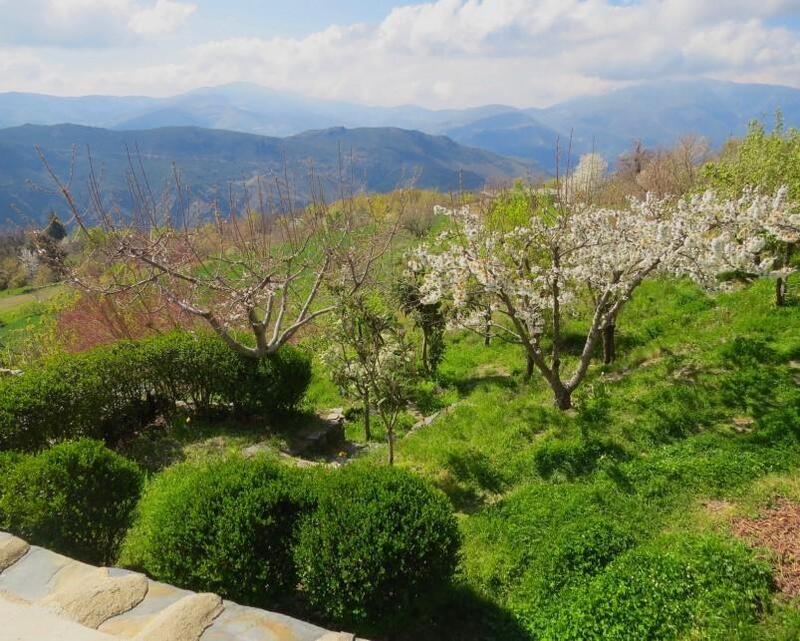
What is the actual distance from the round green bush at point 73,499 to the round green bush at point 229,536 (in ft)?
2.31

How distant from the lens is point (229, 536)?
4965 mm

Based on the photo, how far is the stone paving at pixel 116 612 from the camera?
3855 mm

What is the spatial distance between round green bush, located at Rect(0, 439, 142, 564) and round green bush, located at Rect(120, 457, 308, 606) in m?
0.70

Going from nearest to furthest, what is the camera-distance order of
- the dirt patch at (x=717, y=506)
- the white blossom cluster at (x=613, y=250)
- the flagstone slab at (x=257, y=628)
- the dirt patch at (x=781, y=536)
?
the flagstone slab at (x=257, y=628)
the dirt patch at (x=781, y=536)
the dirt patch at (x=717, y=506)
the white blossom cluster at (x=613, y=250)

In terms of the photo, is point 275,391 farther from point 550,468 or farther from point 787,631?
point 787,631

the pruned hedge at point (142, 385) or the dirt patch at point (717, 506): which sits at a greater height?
the pruned hedge at point (142, 385)

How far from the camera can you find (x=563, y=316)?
13.7m

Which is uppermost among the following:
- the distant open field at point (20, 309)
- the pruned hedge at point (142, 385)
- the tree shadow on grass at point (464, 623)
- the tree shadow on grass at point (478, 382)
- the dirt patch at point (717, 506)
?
the pruned hedge at point (142, 385)

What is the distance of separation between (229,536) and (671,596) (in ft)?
14.0

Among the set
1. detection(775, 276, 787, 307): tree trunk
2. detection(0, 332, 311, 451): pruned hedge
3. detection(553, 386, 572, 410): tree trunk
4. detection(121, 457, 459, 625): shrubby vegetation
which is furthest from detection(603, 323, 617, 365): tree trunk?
detection(121, 457, 459, 625): shrubby vegetation

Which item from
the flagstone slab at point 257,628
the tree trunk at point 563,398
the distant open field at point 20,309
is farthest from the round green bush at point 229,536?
the distant open field at point 20,309

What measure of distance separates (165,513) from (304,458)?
4388 mm

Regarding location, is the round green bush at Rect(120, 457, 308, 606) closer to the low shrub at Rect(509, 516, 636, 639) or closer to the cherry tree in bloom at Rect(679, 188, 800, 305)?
the low shrub at Rect(509, 516, 636, 639)

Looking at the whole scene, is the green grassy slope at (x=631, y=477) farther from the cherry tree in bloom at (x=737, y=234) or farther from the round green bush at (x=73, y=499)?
the round green bush at (x=73, y=499)
